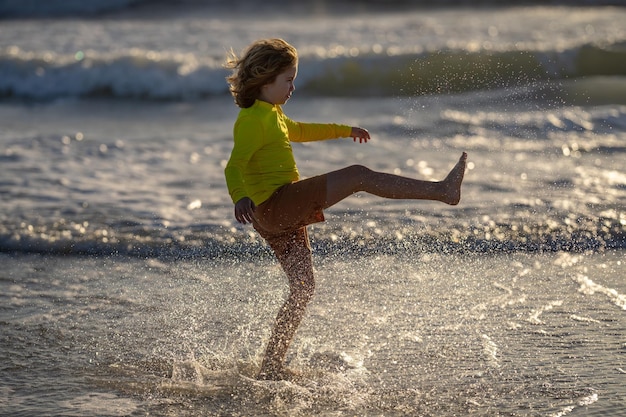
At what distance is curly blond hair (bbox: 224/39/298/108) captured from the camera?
420 cm


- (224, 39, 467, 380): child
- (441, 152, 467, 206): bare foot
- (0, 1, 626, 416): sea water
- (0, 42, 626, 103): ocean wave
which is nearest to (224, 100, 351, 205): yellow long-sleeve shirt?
(224, 39, 467, 380): child

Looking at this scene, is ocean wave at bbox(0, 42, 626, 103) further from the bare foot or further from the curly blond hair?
the curly blond hair

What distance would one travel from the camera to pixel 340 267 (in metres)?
5.85

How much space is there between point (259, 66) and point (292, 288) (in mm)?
1027

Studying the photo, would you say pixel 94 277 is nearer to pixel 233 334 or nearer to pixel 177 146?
pixel 233 334

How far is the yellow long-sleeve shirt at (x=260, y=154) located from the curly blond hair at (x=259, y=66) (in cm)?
7

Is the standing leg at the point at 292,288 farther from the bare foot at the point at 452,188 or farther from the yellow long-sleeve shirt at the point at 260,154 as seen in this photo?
the bare foot at the point at 452,188

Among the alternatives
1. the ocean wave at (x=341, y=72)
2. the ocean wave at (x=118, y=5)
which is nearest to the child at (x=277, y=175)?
the ocean wave at (x=341, y=72)

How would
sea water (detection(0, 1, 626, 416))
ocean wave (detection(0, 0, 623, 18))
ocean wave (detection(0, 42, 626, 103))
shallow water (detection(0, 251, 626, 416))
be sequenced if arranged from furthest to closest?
ocean wave (detection(0, 0, 623, 18)) < ocean wave (detection(0, 42, 626, 103)) < sea water (detection(0, 1, 626, 416)) < shallow water (detection(0, 251, 626, 416))

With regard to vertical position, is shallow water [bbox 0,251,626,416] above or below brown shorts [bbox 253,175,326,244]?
below

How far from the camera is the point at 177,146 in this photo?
9734 mm

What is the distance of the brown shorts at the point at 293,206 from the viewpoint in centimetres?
423

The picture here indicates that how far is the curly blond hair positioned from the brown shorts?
0.43 metres

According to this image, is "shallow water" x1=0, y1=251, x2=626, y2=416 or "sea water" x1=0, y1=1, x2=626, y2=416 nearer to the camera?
"shallow water" x1=0, y1=251, x2=626, y2=416
